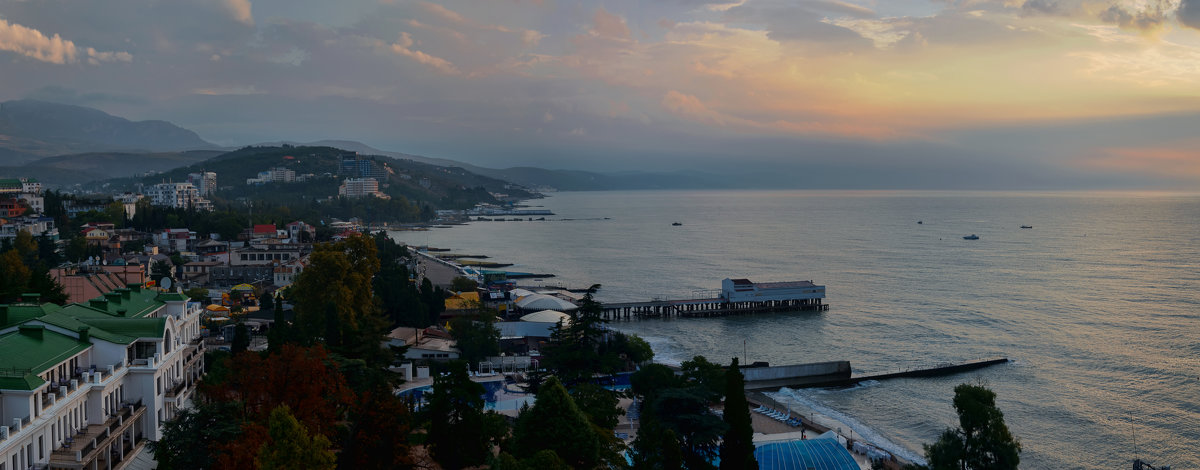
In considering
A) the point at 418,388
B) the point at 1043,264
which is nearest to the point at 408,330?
the point at 418,388

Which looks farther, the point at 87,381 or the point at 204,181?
the point at 204,181

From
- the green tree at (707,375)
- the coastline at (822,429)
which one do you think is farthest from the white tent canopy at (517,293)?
the green tree at (707,375)

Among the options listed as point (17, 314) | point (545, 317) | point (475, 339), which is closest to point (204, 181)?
point (545, 317)

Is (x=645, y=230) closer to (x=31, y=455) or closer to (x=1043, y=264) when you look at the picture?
(x=1043, y=264)

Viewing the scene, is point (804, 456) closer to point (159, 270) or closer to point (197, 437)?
point (197, 437)

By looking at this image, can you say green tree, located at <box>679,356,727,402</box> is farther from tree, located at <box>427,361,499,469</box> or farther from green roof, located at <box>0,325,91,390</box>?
green roof, located at <box>0,325,91,390</box>

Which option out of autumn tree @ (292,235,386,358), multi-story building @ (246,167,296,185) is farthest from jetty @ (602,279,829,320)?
multi-story building @ (246,167,296,185)

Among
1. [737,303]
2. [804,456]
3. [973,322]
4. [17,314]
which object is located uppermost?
[17,314]
